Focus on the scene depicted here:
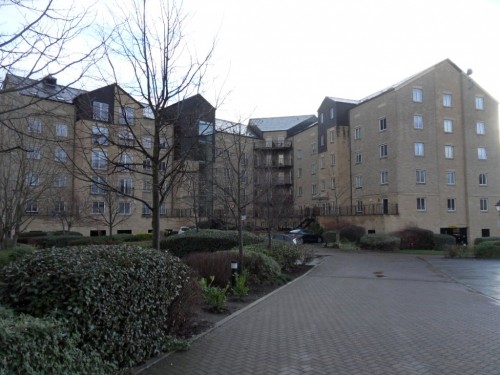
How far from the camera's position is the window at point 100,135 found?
8273mm

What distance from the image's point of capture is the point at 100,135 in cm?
826

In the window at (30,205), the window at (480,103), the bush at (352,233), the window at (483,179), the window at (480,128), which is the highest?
the window at (480,103)

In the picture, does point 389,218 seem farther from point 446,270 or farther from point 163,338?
point 163,338

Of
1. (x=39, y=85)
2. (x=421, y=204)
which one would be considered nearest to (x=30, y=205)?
(x=39, y=85)

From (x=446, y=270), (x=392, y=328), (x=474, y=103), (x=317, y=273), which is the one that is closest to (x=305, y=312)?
(x=392, y=328)

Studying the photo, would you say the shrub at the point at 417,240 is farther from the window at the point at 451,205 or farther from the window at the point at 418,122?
the window at the point at 418,122

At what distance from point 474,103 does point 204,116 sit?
4375 cm

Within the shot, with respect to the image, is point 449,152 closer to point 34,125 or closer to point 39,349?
point 34,125

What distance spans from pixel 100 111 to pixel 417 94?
40667mm

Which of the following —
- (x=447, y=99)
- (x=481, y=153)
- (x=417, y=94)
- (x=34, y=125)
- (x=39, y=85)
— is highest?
(x=417, y=94)

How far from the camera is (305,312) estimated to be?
970cm

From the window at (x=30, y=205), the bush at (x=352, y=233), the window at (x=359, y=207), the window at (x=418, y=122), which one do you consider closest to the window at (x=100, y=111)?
the window at (x=30, y=205)

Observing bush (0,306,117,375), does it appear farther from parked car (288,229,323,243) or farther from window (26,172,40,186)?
parked car (288,229,323,243)

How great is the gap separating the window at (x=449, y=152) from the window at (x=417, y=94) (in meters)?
5.51
